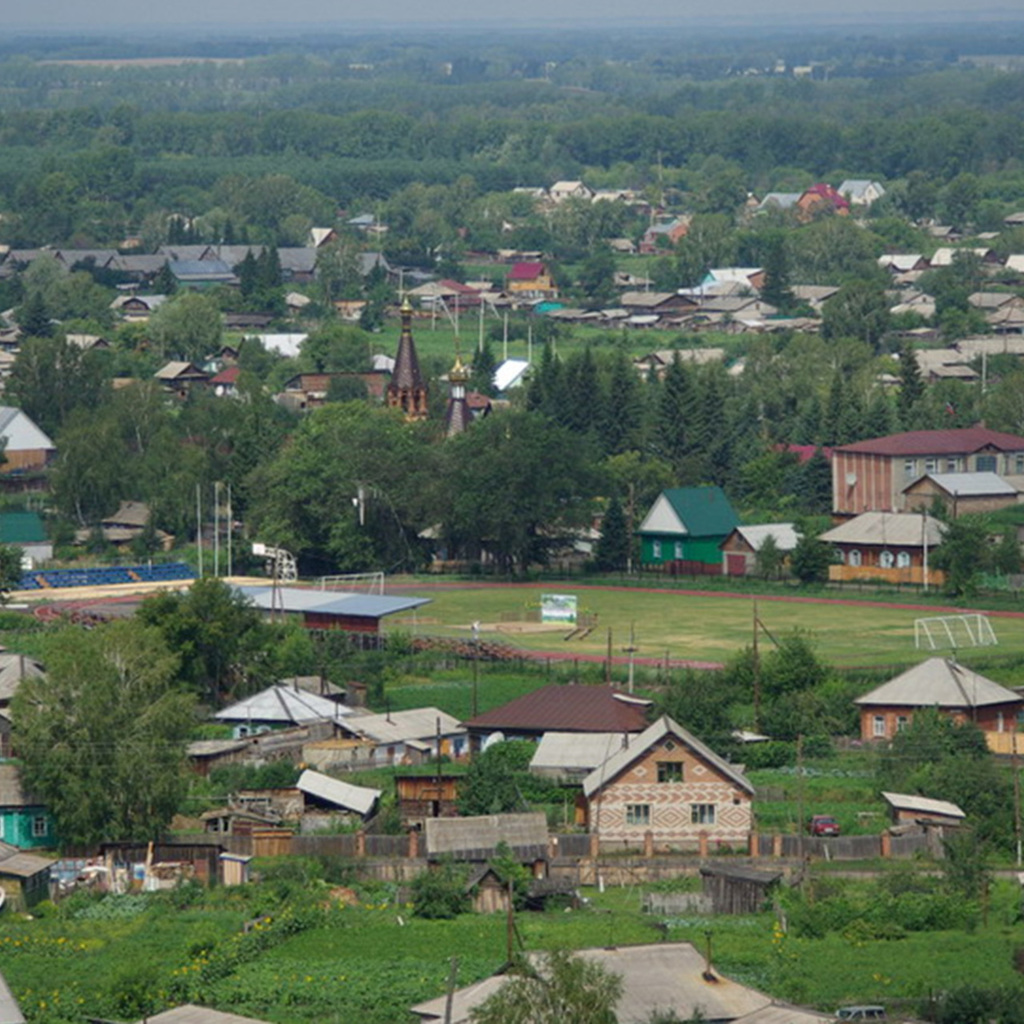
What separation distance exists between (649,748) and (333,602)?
17400 mm

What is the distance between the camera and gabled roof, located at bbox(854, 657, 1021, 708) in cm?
4909

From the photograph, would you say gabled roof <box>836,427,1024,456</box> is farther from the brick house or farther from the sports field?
the brick house

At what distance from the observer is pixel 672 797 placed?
43375mm

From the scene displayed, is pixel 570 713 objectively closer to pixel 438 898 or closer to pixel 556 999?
pixel 438 898

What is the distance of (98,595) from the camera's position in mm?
65500

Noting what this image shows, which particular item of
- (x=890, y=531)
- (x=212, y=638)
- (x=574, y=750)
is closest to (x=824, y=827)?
(x=574, y=750)

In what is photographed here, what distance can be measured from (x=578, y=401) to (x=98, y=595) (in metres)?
21.0

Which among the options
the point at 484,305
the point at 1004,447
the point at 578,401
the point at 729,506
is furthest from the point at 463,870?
the point at 484,305

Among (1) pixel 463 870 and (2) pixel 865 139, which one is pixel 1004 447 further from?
(2) pixel 865 139

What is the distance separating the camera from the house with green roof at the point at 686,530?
2736 inches

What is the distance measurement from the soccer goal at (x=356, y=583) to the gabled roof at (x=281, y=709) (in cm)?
1438

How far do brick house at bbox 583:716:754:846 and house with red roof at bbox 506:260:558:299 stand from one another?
82.9 metres

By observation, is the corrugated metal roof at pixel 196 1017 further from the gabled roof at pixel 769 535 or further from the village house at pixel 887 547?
the gabled roof at pixel 769 535

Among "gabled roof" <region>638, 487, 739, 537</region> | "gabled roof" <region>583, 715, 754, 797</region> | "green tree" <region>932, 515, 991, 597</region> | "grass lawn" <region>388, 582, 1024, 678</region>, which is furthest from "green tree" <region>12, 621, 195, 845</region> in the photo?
"gabled roof" <region>638, 487, 739, 537</region>
